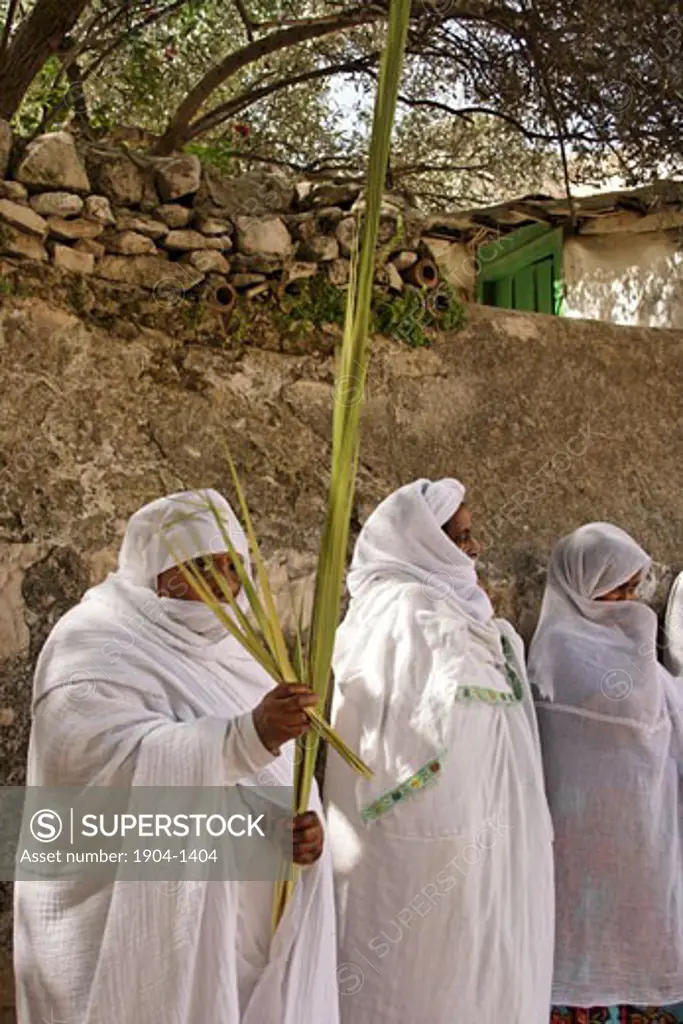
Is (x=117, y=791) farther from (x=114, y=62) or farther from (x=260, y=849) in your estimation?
(x=114, y=62)

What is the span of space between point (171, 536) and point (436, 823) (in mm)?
1125

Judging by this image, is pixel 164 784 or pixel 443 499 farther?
pixel 443 499

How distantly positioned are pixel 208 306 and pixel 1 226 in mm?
779

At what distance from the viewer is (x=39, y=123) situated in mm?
5520

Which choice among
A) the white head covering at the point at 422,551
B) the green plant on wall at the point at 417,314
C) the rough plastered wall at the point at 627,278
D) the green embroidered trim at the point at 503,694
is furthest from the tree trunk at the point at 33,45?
the rough plastered wall at the point at 627,278

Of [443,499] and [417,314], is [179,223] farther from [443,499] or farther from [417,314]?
[443,499]

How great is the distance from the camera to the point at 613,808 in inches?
159

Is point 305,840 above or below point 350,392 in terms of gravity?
below

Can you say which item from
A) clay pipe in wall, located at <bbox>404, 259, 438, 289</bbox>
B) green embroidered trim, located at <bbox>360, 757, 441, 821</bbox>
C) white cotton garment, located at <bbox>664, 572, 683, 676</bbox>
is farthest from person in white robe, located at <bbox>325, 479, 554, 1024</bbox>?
clay pipe in wall, located at <bbox>404, 259, 438, 289</bbox>

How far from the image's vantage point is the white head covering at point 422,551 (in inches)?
155

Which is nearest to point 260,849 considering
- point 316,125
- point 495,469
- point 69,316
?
point 69,316

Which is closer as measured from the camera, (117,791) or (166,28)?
(117,791)

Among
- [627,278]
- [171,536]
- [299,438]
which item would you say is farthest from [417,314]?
[627,278]

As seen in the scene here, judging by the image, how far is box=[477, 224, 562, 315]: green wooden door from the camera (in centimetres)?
770
